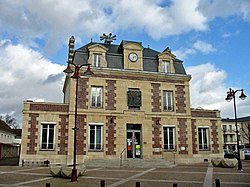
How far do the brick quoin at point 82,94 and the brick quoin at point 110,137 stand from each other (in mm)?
1985

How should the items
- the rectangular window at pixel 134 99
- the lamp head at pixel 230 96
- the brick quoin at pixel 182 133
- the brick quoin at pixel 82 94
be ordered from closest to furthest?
the lamp head at pixel 230 96, the brick quoin at pixel 82 94, the rectangular window at pixel 134 99, the brick quoin at pixel 182 133

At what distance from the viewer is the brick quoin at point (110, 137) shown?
18.9 m

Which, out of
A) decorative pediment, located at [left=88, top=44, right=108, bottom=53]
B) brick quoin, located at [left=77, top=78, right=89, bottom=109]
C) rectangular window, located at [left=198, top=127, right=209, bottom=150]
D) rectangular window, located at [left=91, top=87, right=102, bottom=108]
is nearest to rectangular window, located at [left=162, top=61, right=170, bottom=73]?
decorative pediment, located at [left=88, top=44, right=108, bottom=53]

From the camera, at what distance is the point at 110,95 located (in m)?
19.8

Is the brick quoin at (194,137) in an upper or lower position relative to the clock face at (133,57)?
lower

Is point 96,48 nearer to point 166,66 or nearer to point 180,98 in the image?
point 166,66

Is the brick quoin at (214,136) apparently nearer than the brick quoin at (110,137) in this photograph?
No

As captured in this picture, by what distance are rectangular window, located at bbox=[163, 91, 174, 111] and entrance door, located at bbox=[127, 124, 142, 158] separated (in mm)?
2718

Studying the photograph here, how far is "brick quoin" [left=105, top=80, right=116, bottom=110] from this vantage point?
1967cm

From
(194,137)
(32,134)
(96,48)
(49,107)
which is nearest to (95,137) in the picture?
(49,107)

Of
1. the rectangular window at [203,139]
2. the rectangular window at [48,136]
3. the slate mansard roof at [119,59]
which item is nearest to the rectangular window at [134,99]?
the slate mansard roof at [119,59]

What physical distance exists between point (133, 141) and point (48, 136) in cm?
605

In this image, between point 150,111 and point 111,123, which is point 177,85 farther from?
point 111,123

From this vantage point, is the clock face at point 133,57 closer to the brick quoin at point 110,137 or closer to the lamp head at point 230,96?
the brick quoin at point 110,137
